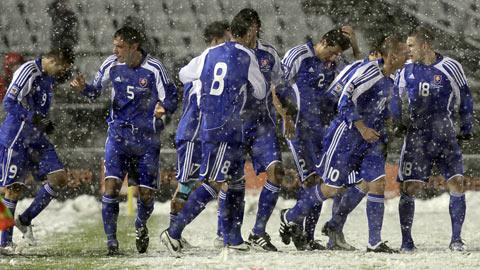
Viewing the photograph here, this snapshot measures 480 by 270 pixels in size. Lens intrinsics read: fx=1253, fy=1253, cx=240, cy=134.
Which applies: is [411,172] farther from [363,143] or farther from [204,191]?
[204,191]

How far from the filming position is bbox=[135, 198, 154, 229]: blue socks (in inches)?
420

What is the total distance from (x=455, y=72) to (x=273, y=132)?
1.67 metres

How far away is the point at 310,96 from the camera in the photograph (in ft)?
35.9

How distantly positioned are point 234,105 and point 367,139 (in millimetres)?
1244

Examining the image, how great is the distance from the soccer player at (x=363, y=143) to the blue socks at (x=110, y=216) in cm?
143

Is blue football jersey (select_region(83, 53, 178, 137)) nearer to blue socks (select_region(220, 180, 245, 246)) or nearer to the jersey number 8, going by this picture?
blue socks (select_region(220, 180, 245, 246))

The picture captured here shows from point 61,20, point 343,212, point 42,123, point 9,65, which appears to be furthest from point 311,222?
point 61,20

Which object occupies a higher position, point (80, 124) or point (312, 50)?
point (312, 50)

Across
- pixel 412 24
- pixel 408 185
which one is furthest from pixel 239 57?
pixel 412 24

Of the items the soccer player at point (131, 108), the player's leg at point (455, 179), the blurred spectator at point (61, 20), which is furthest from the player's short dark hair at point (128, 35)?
the blurred spectator at point (61, 20)

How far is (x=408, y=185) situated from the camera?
423 inches

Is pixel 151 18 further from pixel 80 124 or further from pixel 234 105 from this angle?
pixel 234 105

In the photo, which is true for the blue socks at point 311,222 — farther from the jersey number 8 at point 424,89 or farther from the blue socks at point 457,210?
the jersey number 8 at point 424,89

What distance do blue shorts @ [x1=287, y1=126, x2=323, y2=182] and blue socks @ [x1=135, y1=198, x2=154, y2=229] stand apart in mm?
→ 1337
